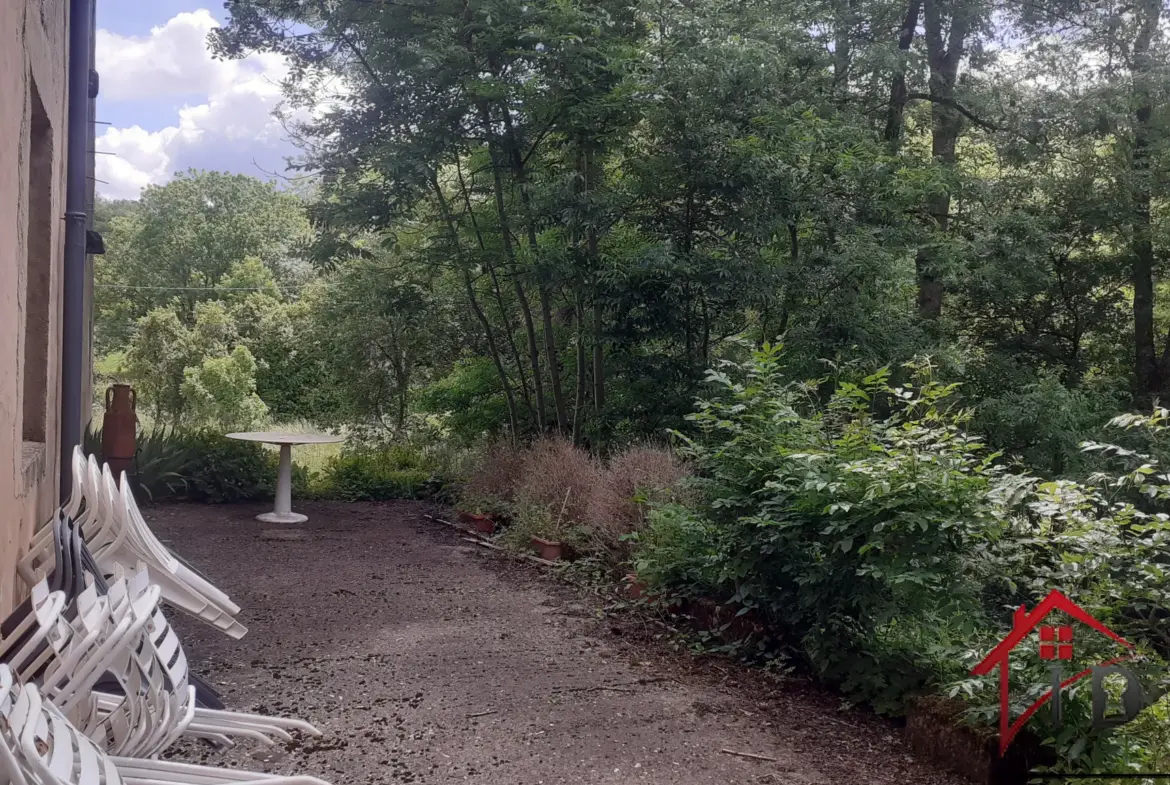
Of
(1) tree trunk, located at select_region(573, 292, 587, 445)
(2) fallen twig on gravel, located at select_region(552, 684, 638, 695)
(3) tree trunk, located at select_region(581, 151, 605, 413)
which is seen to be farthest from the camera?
(1) tree trunk, located at select_region(573, 292, 587, 445)

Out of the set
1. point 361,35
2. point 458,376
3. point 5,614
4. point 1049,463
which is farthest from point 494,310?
point 5,614

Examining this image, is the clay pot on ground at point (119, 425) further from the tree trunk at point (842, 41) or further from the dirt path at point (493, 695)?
the tree trunk at point (842, 41)

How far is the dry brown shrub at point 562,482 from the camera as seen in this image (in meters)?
7.43

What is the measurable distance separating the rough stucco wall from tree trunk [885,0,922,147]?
9.63 metres

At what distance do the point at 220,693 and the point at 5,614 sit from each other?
1.16m

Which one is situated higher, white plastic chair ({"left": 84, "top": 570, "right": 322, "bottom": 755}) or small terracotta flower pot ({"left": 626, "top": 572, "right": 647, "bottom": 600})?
white plastic chair ({"left": 84, "top": 570, "right": 322, "bottom": 755})

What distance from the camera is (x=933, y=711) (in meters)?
3.58

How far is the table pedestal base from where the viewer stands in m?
8.61

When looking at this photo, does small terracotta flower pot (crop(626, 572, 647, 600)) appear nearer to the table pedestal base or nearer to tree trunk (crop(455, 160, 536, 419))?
the table pedestal base

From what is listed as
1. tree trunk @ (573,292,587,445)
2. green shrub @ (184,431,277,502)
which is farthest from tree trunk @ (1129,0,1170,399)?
green shrub @ (184,431,277,502)

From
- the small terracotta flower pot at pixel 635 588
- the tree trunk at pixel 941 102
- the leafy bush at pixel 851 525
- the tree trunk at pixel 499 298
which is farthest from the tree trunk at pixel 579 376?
the tree trunk at pixel 941 102

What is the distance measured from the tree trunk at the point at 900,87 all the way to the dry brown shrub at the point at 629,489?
22.4ft

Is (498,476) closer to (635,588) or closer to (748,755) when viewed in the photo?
(635,588)

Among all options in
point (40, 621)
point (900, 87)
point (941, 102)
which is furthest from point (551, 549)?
point (941, 102)
